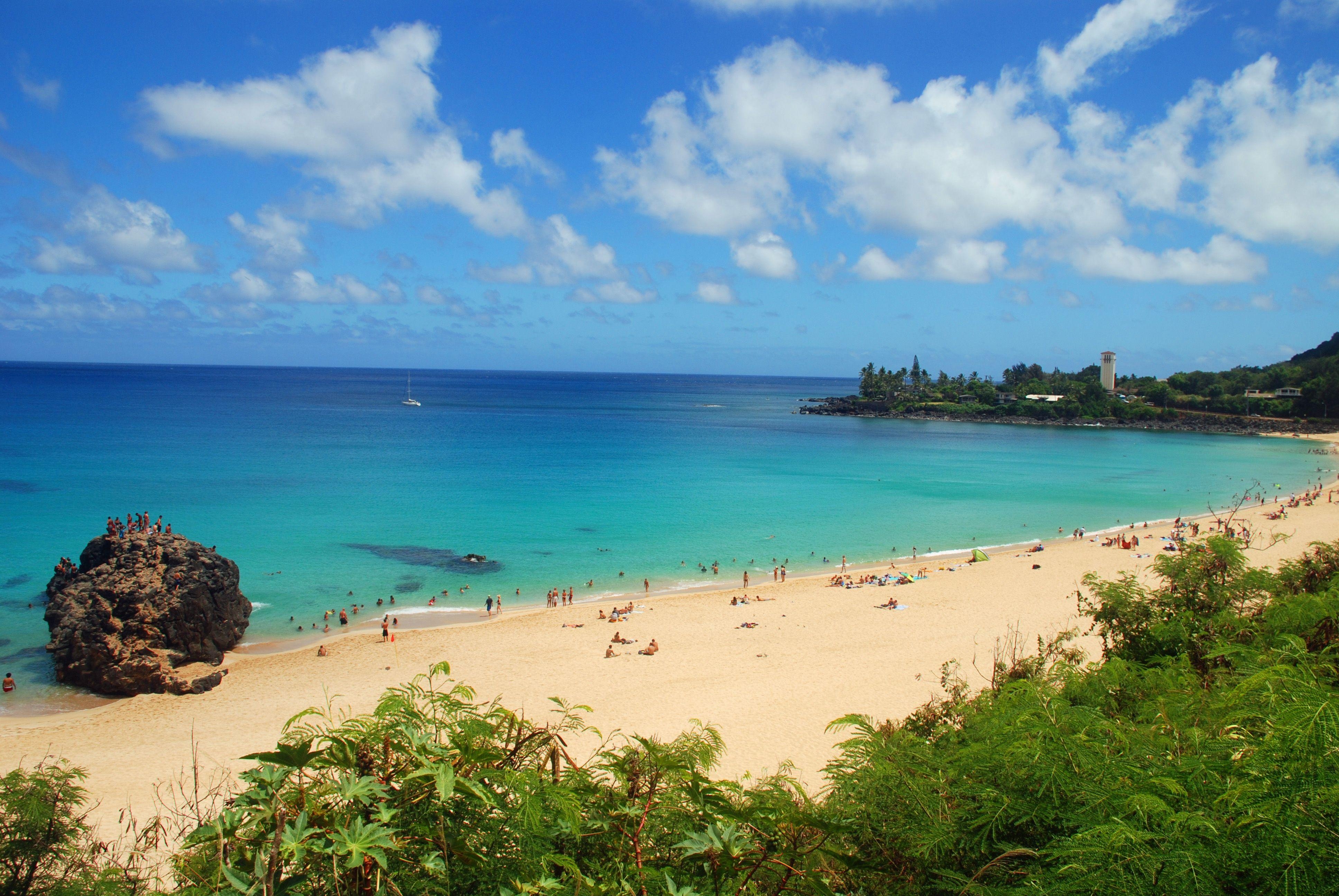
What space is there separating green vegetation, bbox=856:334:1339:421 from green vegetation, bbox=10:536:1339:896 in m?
130

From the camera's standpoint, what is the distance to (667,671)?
19703 mm

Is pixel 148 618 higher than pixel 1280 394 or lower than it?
lower

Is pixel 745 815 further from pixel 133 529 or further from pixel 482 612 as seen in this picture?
pixel 133 529

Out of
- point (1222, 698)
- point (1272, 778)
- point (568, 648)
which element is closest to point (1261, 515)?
point (568, 648)

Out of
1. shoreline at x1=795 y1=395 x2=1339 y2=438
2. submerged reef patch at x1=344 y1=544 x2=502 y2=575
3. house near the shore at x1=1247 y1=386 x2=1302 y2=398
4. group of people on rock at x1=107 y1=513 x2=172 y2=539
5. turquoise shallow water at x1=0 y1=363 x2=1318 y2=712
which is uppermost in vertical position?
house near the shore at x1=1247 y1=386 x2=1302 y2=398

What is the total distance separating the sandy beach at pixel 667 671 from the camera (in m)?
15.1

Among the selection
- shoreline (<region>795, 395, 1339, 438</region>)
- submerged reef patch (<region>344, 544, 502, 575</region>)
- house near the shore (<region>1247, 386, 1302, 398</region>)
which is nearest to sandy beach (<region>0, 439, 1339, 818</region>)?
submerged reef patch (<region>344, 544, 502, 575</region>)

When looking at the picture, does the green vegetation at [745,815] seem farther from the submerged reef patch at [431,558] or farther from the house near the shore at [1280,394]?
the house near the shore at [1280,394]

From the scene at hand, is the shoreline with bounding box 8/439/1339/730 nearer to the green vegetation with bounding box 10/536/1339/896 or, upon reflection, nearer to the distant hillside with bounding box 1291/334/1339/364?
the green vegetation with bounding box 10/536/1339/896

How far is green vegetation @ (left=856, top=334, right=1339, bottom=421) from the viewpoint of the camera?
106875 mm

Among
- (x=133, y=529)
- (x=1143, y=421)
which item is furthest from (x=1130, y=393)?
(x=133, y=529)

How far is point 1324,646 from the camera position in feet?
23.1

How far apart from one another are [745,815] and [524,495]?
44754 mm

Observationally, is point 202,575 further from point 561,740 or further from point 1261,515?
point 1261,515
